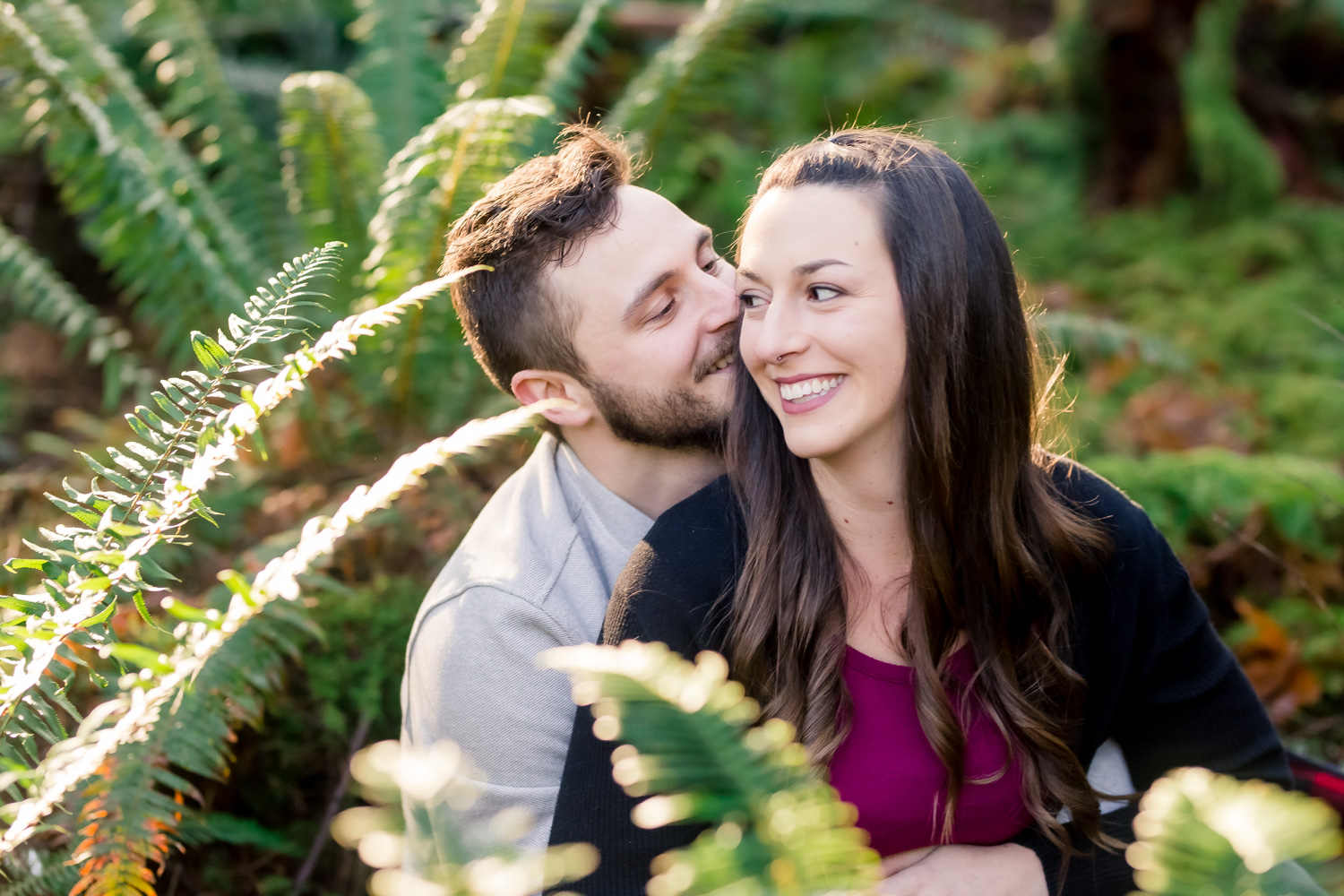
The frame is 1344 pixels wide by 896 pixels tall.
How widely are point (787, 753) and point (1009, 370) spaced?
1.26 m

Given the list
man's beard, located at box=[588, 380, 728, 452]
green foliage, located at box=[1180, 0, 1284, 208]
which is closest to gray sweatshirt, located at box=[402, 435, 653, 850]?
man's beard, located at box=[588, 380, 728, 452]

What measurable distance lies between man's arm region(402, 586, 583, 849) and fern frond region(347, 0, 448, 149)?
2.38 meters

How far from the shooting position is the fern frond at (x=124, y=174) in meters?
2.92

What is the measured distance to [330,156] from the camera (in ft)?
10.2

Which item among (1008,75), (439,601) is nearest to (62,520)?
(439,601)

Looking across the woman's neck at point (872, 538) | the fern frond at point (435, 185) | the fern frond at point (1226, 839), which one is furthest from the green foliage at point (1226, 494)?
the fern frond at point (1226, 839)

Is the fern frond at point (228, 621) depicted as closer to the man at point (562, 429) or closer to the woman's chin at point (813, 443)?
the woman's chin at point (813, 443)

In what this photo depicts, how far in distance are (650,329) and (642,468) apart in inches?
12.4

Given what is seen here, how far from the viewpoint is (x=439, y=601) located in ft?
6.45

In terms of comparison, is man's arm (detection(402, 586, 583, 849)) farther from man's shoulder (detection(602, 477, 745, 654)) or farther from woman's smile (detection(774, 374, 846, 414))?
woman's smile (detection(774, 374, 846, 414))

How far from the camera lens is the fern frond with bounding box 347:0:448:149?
141 inches

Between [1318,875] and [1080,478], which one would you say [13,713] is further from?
[1080,478]

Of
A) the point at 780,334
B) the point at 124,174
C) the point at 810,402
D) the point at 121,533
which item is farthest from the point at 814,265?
the point at 124,174

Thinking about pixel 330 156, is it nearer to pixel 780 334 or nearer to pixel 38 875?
pixel 780 334
